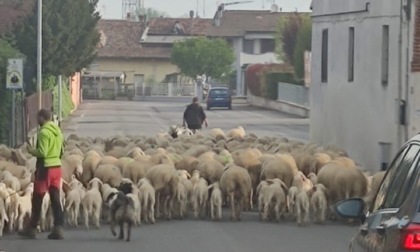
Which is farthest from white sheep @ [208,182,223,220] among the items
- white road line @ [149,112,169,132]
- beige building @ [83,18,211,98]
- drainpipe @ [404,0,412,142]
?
beige building @ [83,18,211,98]

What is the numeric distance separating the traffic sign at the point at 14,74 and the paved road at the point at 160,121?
10.8m

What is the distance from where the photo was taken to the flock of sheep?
18078mm

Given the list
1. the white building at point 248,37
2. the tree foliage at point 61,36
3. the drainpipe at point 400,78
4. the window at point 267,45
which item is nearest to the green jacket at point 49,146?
the drainpipe at point 400,78

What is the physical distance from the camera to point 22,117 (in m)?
37.9

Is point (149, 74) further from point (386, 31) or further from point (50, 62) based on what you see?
point (386, 31)

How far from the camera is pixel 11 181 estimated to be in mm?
18156

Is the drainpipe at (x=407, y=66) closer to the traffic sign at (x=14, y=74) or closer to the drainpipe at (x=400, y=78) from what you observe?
the drainpipe at (x=400, y=78)

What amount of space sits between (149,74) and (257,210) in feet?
298

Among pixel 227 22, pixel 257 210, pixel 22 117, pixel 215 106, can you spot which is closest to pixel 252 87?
pixel 215 106

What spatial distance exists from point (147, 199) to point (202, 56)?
8518 centimetres

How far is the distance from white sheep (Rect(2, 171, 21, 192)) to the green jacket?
1.35 metres

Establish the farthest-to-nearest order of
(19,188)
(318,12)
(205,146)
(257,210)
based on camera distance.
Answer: (318,12)
(205,146)
(257,210)
(19,188)

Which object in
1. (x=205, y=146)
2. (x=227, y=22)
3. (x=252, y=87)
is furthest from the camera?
(x=227, y=22)

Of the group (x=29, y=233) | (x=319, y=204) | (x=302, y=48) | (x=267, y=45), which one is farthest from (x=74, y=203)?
(x=267, y=45)
